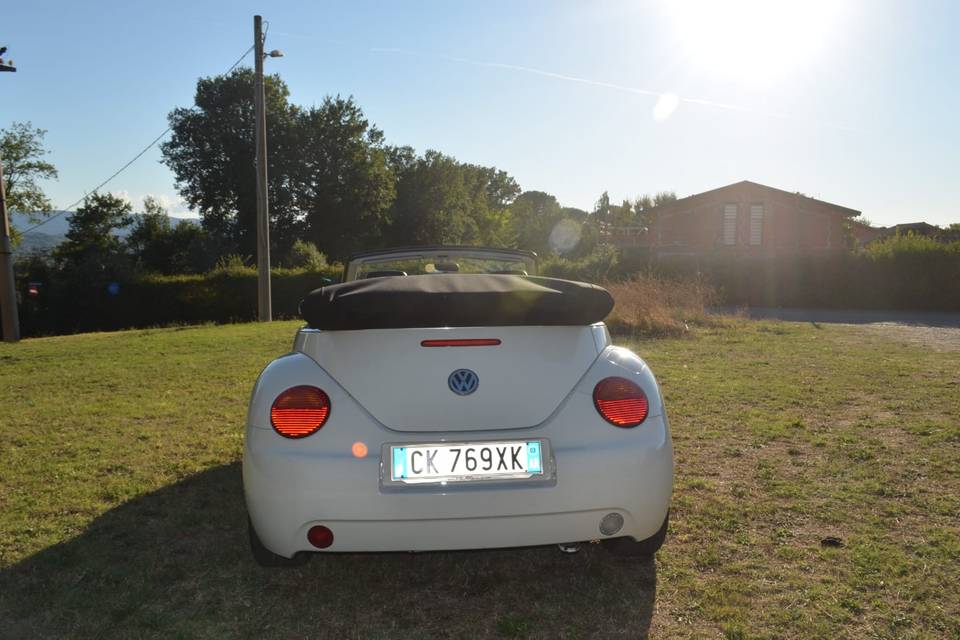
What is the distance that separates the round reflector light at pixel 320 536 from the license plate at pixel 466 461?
34 cm

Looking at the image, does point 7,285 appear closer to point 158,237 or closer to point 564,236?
point 158,237

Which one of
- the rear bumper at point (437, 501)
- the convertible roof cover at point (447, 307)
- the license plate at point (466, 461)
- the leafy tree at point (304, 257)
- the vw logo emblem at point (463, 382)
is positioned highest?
the leafy tree at point (304, 257)

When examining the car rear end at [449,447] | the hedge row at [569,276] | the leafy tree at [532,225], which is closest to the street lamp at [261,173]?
the hedge row at [569,276]

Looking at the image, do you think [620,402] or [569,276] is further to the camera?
[569,276]

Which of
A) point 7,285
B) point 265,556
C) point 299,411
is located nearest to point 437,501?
point 299,411

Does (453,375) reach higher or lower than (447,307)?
lower

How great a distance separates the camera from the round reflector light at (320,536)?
Answer: 2494 millimetres

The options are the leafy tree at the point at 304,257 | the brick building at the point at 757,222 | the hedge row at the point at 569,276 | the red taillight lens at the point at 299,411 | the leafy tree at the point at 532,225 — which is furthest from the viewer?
the leafy tree at the point at 532,225

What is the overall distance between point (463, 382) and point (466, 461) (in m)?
0.29

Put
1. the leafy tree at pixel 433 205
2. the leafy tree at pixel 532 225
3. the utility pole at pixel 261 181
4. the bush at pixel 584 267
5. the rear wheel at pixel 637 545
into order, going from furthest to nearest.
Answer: the leafy tree at pixel 532 225
the leafy tree at pixel 433 205
the bush at pixel 584 267
the utility pole at pixel 261 181
the rear wheel at pixel 637 545

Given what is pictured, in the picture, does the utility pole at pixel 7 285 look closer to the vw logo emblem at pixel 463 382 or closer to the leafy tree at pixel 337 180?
the vw logo emblem at pixel 463 382

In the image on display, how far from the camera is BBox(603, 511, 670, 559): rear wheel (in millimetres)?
2762

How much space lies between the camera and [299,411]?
2561 millimetres

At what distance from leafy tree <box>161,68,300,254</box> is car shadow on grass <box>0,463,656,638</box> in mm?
44661
